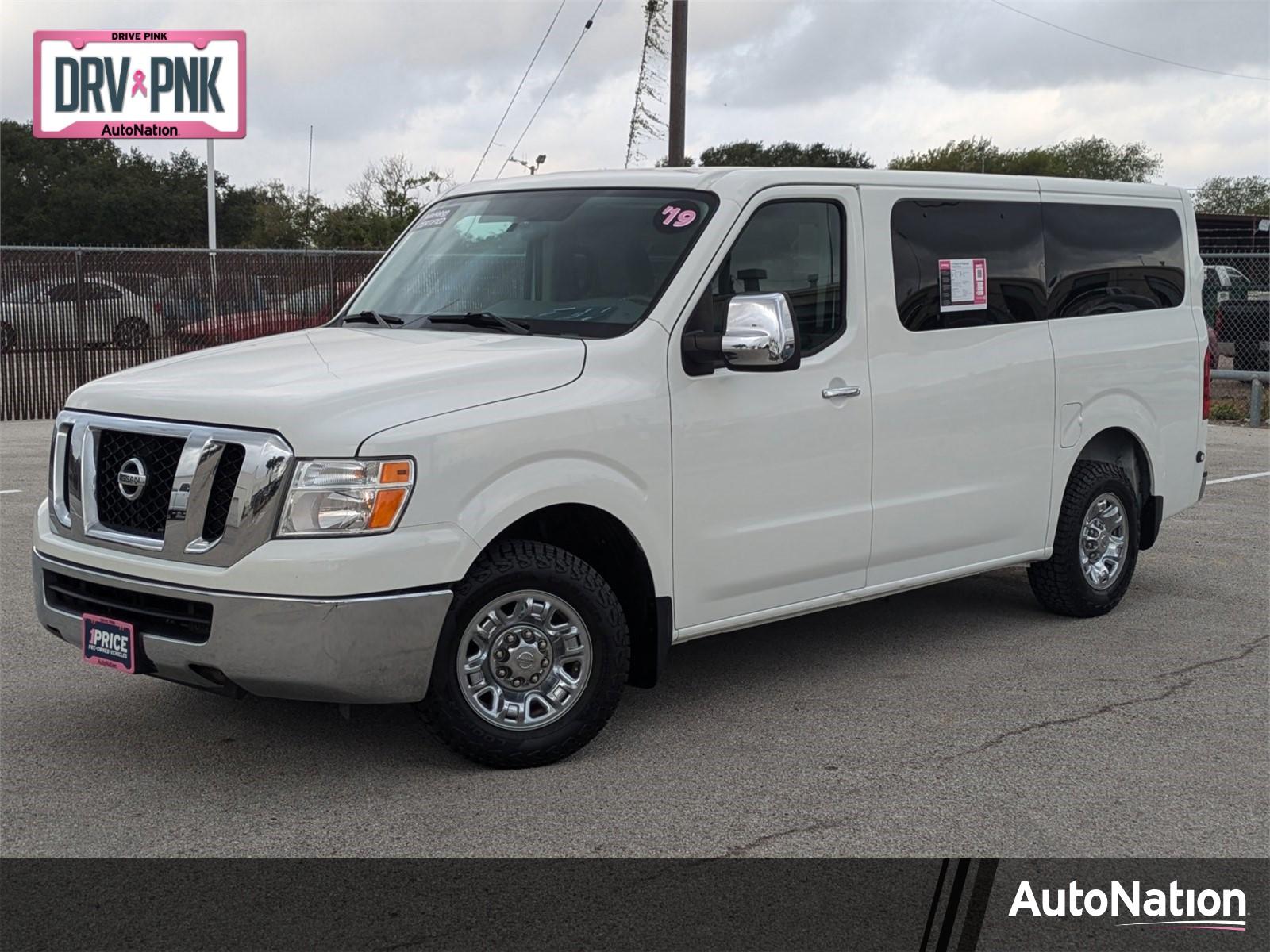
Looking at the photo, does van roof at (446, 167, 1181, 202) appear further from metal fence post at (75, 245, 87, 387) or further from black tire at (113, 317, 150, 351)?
black tire at (113, 317, 150, 351)

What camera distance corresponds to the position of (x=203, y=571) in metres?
4.71

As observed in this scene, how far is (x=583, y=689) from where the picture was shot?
205 inches

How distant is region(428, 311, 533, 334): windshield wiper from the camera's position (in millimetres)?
5660

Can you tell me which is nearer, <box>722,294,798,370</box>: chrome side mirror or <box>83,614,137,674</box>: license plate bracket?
<box>83,614,137,674</box>: license plate bracket

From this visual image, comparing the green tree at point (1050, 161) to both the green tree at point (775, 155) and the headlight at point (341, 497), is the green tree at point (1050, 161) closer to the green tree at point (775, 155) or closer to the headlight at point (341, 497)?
the green tree at point (775, 155)

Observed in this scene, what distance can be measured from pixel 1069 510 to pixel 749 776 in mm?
Answer: 2855

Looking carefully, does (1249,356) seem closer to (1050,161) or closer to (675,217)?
(675,217)

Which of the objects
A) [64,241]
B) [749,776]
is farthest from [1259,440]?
[64,241]

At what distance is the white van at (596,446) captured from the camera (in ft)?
15.4

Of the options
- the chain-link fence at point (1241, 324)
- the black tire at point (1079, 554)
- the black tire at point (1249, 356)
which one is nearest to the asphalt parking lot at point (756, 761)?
the black tire at point (1079, 554)

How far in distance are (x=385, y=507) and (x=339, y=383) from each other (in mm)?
507

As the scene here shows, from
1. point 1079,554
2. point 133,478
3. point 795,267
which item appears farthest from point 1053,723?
point 133,478

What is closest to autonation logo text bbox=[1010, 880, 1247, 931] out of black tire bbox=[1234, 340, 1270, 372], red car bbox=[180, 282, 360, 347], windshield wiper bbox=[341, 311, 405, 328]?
windshield wiper bbox=[341, 311, 405, 328]

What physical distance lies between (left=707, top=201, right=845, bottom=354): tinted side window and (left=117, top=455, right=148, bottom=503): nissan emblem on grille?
6.97ft
